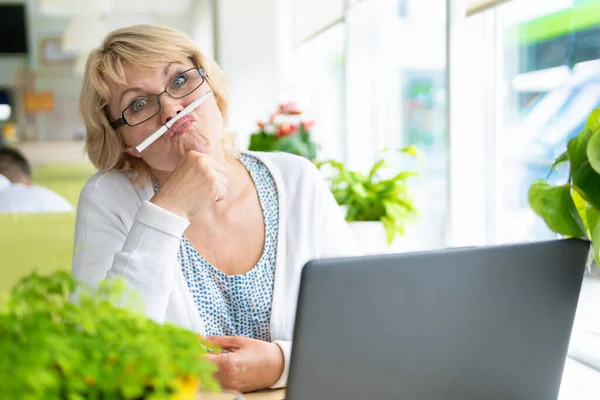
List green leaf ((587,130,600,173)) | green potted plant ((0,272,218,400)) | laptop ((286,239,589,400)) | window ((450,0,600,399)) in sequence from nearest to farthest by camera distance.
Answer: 1. green potted plant ((0,272,218,400))
2. laptop ((286,239,589,400))
3. green leaf ((587,130,600,173))
4. window ((450,0,600,399))

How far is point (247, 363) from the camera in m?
1.10

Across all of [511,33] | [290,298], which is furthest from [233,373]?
[511,33]

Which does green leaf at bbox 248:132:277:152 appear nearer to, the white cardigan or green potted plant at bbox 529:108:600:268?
the white cardigan

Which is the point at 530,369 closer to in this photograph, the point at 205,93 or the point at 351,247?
the point at 351,247

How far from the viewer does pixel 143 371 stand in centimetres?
47

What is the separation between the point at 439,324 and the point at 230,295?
66cm

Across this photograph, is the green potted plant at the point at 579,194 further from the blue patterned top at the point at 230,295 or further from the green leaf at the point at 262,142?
the green leaf at the point at 262,142

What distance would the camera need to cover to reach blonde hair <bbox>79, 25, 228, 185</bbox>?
1.41 meters

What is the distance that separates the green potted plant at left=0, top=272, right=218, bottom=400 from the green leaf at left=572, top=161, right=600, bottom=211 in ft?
2.59

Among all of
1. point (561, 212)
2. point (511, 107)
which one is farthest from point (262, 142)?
point (561, 212)

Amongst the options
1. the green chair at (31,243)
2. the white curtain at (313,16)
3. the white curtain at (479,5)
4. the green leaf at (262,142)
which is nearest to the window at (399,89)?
the white curtain at (313,16)

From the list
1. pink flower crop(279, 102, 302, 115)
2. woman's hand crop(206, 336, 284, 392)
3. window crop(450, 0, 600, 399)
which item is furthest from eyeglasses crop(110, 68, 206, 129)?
pink flower crop(279, 102, 302, 115)

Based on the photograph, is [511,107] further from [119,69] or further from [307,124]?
[119,69]

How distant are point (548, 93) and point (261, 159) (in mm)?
905
